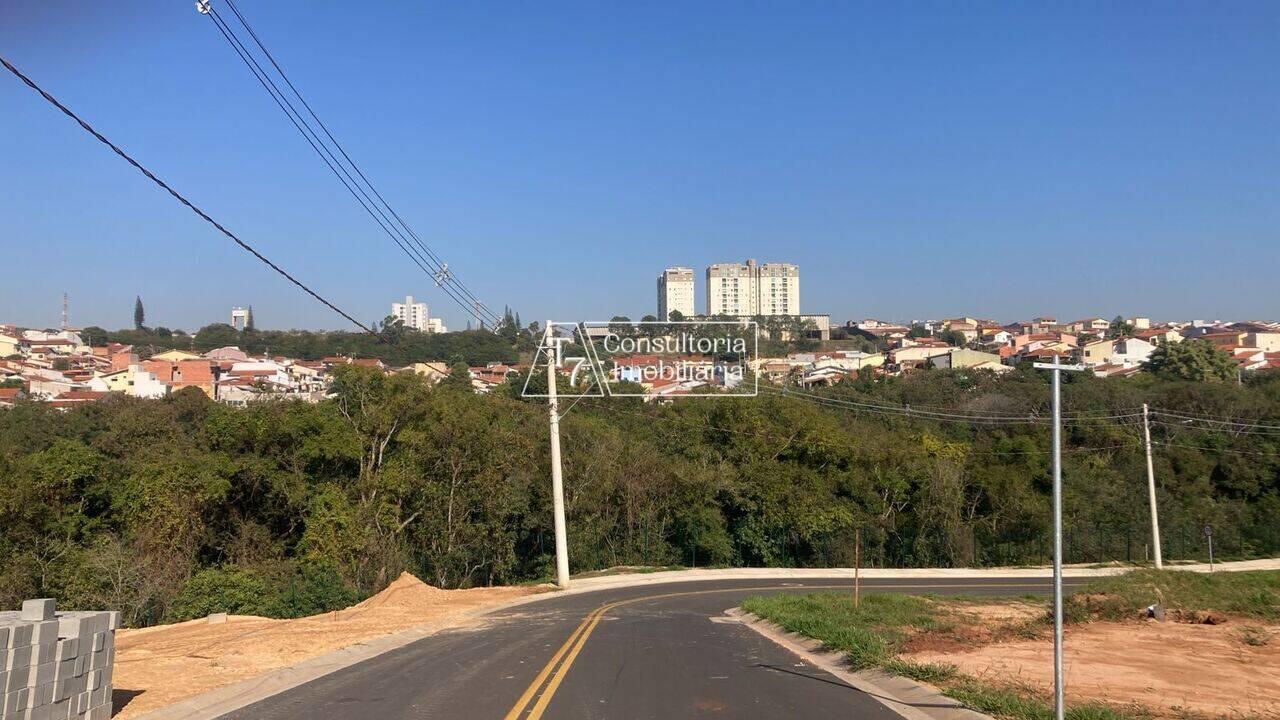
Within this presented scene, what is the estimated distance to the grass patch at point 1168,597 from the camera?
64.7 feet

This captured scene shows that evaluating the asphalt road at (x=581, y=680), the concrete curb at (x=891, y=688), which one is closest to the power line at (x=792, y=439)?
the asphalt road at (x=581, y=680)

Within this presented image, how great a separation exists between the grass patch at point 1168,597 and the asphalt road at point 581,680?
303 inches

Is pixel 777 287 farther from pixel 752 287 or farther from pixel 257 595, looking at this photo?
pixel 257 595

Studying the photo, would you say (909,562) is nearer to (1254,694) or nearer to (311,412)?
(311,412)

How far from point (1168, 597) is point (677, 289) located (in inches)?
5899

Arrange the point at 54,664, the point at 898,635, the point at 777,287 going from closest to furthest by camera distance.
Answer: the point at 54,664
the point at 898,635
the point at 777,287

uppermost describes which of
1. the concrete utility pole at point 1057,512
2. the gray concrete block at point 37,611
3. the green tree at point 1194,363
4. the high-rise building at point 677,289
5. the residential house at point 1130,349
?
the high-rise building at point 677,289

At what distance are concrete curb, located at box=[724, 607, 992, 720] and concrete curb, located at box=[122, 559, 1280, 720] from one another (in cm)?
28

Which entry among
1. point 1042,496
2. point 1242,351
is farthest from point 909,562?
point 1242,351

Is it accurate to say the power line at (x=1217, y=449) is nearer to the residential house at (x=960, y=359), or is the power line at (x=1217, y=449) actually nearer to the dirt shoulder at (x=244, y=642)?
the residential house at (x=960, y=359)

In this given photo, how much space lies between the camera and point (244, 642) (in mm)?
16750

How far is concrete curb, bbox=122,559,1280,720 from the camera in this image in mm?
10852

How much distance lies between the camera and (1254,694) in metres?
11.4

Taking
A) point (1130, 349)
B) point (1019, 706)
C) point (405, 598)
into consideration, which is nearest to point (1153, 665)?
point (1019, 706)
